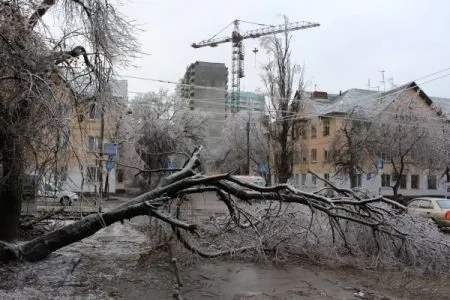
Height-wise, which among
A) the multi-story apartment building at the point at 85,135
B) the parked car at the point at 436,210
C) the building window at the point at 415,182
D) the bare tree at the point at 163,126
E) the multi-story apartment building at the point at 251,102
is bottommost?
the parked car at the point at 436,210

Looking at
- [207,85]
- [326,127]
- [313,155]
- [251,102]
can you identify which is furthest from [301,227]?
[313,155]

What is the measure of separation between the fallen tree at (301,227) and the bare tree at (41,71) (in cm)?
221

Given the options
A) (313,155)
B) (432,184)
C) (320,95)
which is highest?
(320,95)

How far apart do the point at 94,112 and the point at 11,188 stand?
2479mm

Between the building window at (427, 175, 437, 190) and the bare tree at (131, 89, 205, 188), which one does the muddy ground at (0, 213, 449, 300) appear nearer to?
the bare tree at (131, 89, 205, 188)

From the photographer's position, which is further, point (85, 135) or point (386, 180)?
point (386, 180)

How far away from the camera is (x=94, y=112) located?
11.4 m

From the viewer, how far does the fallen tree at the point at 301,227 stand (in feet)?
38.2

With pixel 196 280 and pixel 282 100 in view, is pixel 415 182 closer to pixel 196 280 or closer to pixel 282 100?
pixel 282 100

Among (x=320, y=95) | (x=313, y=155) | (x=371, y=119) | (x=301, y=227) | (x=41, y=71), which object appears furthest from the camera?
(x=320, y=95)

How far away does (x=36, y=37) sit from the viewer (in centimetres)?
928

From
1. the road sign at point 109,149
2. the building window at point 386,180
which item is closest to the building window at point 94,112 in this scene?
the road sign at point 109,149

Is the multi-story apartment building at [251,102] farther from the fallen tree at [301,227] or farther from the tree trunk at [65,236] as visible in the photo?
the tree trunk at [65,236]

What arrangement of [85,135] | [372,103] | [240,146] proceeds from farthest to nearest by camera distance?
[240,146], [372,103], [85,135]
